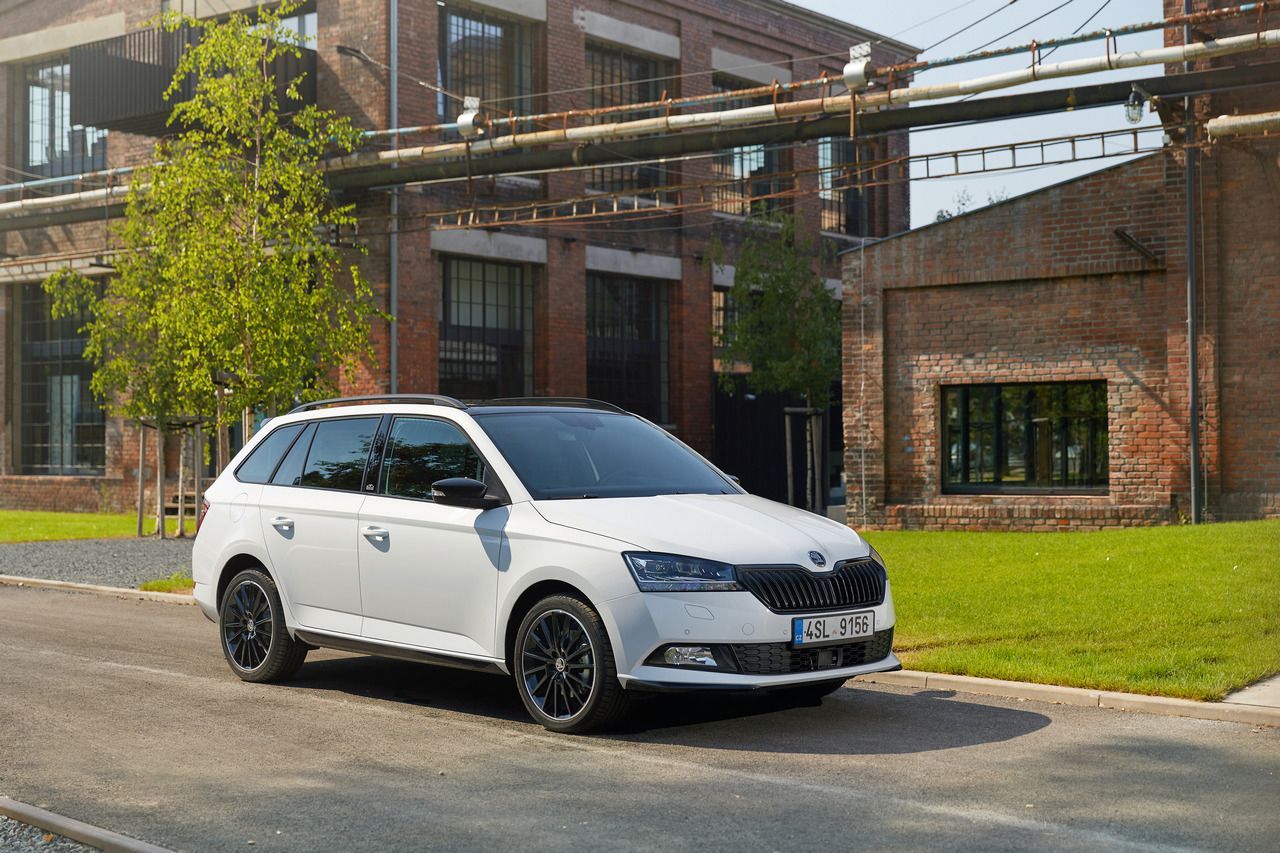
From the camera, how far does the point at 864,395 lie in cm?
2342

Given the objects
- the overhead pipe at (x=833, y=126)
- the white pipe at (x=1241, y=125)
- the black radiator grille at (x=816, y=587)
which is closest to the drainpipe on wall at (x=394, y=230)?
the overhead pipe at (x=833, y=126)

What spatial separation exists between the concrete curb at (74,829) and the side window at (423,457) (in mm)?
3123

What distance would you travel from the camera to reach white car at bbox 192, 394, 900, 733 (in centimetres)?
748

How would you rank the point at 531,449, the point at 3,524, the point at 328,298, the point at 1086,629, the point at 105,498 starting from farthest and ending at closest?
1. the point at 105,498
2. the point at 3,524
3. the point at 328,298
4. the point at 1086,629
5. the point at 531,449

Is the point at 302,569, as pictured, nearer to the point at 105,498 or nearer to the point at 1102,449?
the point at 1102,449

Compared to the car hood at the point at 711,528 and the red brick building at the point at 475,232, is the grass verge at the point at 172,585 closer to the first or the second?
the car hood at the point at 711,528

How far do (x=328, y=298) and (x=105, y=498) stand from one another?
14579 mm

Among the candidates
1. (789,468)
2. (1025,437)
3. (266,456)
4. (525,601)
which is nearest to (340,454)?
(266,456)

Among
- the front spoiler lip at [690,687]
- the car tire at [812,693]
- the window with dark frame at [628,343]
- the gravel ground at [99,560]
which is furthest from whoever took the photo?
the window with dark frame at [628,343]

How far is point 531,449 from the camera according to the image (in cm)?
866

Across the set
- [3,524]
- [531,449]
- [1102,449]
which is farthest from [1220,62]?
[3,524]

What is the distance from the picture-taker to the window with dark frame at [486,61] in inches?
1121

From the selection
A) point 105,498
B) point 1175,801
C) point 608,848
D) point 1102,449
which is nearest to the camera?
point 608,848

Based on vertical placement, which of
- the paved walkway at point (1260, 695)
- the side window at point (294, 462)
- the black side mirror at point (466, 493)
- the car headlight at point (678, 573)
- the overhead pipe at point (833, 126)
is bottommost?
the paved walkway at point (1260, 695)
